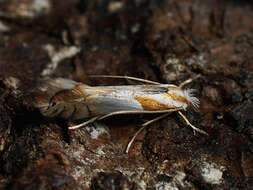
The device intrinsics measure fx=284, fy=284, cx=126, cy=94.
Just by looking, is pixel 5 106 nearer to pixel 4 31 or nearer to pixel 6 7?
pixel 4 31

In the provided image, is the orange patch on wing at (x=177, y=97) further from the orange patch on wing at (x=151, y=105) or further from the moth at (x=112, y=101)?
the orange patch on wing at (x=151, y=105)

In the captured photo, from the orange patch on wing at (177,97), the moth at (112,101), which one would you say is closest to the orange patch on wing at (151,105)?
the moth at (112,101)

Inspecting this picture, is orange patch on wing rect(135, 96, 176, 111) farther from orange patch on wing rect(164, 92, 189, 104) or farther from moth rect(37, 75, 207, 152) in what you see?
orange patch on wing rect(164, 92, 189, 104)

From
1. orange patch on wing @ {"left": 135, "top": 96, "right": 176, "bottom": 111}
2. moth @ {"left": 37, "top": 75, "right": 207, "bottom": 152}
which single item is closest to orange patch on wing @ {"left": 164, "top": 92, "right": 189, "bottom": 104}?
moth @ {"left": 37, "top": 75, "right": 207, "bottom": 152}

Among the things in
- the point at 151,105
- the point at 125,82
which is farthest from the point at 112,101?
the point at 125,82

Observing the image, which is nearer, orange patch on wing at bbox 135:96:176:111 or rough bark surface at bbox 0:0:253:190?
rough bark surface at bbox 0:0:253:190

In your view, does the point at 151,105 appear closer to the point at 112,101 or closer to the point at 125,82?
the point at 112,101

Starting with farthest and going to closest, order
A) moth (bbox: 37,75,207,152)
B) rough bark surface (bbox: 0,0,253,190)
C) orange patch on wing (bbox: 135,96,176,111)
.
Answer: orange patch on wing (bbox: 135,96,176,111) → moth (bbox: 37,75,207,152) → rough bark surface (bbox: 0,0,253,190)

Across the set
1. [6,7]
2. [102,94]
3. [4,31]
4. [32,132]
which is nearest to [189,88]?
[102,94]
